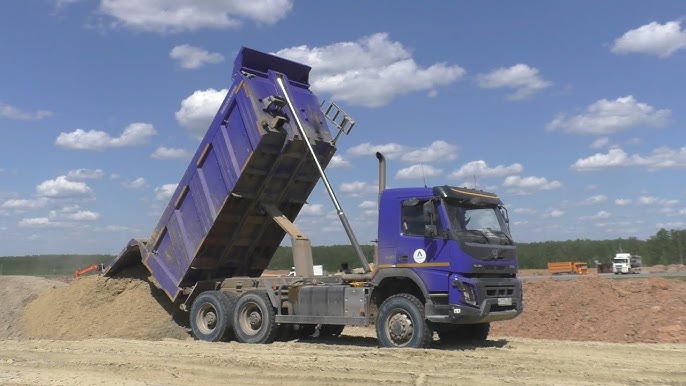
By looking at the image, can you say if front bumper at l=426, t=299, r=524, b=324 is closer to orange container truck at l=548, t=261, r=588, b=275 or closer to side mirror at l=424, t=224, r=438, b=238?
side mirror at l=424, t=224, r=438, b=238

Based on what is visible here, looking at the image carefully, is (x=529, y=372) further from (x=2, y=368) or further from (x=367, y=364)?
(x=2, y=368)

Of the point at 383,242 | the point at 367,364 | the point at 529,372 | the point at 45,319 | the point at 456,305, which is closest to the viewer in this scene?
the point at 529,372

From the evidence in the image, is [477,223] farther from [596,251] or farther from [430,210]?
[596,251]

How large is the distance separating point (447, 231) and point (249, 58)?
554 cm

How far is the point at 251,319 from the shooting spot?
13070 mm

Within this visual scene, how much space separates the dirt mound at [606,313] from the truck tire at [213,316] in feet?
26.0

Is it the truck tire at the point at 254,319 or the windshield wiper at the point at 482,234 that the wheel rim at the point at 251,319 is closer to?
the truck tire at the point at 254,319

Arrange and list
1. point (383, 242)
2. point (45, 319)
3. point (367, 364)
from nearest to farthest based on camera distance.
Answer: point (367, 364) < point (383, 242) < point (45, 319)

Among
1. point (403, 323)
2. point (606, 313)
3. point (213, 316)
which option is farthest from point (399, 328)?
point (606, 313)

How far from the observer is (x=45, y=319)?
15.0 meters

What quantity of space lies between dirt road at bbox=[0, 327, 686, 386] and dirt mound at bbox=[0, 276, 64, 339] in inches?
151

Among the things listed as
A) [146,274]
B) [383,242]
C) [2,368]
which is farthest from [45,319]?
[383,242]

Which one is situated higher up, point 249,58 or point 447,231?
point 249,58

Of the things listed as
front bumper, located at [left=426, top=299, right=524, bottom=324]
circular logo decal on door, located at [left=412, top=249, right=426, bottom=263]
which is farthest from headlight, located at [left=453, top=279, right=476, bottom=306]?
circular logo decal on door, located at [left=412, top=249, right=426, bottom=263]
